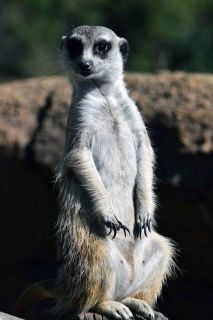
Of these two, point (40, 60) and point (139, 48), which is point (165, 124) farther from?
point (40, 60)

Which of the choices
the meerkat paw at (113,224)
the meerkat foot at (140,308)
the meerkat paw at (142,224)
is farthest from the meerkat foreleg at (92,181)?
the meerkat foot at (140,308)

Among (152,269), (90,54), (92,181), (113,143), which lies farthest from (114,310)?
(90,54)

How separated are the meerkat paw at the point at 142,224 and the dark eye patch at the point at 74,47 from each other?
103 centimetres

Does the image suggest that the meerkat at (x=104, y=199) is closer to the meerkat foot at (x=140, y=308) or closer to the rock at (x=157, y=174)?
the meerkat foot at (x=140, y=308)

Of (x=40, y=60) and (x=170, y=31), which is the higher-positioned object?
(x=170, y=31)

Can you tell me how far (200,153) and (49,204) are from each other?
4.92ft

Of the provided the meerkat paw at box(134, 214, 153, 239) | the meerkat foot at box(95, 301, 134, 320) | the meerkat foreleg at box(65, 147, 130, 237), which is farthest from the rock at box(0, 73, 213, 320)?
the meerkat foot at box(95, 301, 134, 320)

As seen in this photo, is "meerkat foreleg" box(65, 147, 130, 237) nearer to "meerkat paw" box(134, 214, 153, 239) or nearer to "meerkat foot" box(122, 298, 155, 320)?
"meerkat paw" box(134, 214, 153, 239)

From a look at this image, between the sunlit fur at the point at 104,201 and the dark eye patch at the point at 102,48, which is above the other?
the dark eye patch at the point at 102,48

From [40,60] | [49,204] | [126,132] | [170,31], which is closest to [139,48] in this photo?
[170,31]

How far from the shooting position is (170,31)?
1358cm

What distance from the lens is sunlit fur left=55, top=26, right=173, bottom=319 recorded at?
5.01 meters

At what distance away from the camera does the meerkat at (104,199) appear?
500 cm

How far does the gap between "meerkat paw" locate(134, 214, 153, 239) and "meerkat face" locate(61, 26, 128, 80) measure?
854 millimetres
